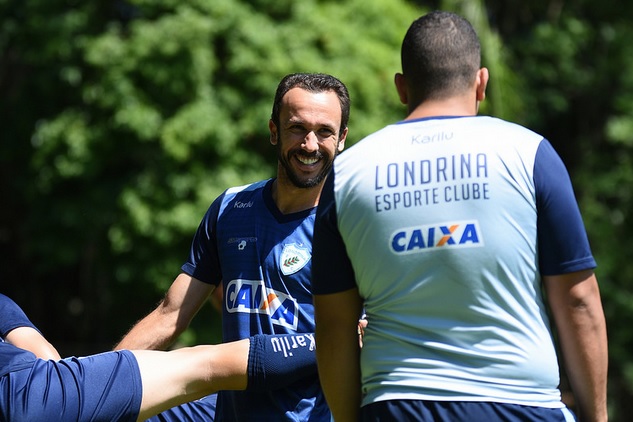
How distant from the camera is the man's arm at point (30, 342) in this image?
149 inches

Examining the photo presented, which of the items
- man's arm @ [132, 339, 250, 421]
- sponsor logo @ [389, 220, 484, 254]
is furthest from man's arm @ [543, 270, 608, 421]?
man's arm @ [132, 339, 250, 421]

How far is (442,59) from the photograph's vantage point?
284 cm

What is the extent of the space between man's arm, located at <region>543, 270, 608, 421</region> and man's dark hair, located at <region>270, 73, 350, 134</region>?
1.59m

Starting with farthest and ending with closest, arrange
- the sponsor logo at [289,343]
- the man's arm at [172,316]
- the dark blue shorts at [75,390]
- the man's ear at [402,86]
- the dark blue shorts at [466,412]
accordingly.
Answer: the man's arm at [172,316] < the sponsor logo at [289,343] < the dark blue shorts at [75,390] < the man's ear at [402,86] < the dark blue shorts at [466,412]

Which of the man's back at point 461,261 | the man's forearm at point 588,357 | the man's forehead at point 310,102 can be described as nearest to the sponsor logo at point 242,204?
the man's forehead at point 310,102

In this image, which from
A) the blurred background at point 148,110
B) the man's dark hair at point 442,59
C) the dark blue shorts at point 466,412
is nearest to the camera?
the dark blue shorts at point 466,412

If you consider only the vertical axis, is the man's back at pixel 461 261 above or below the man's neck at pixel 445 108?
below

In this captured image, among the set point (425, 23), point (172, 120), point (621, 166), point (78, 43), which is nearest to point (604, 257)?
point (621, 166)

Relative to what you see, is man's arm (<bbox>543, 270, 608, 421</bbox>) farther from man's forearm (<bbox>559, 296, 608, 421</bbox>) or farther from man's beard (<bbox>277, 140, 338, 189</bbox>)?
man's beard (<bbox>277, 140, 338, 189</bbox>)

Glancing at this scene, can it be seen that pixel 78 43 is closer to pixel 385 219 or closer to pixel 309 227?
pixel 309 227

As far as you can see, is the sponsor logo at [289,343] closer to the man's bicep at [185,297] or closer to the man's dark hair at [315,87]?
the man's bicep at [185,297]

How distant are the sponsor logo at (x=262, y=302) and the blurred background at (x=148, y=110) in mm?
7913

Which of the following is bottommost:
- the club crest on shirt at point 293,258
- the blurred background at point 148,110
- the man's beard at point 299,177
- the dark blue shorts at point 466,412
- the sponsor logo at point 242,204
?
the dark blue shorts at point 466,412

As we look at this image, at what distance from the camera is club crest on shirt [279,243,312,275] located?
3807mm
